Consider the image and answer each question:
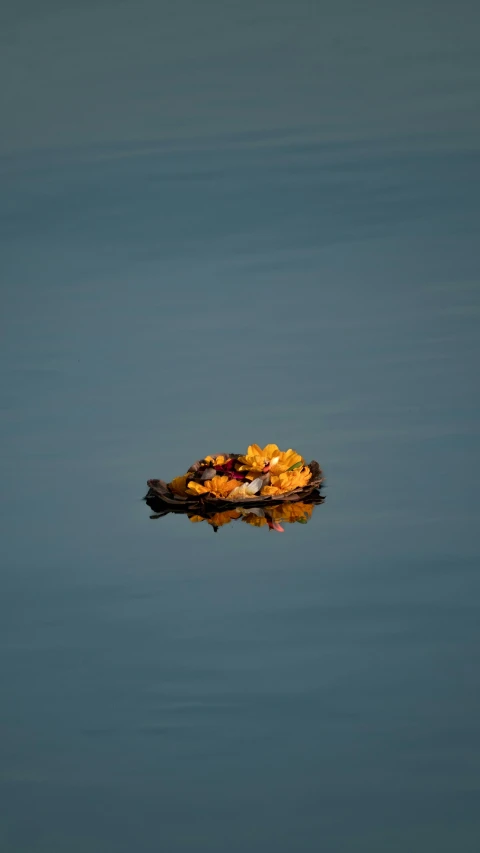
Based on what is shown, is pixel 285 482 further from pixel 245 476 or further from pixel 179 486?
pixel 179 486

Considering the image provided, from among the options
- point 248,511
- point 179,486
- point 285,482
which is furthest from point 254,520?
point 179,486

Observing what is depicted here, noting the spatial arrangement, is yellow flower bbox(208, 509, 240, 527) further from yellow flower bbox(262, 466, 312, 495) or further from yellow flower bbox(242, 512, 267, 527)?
yellow flower bbox(262, 466, 312, 495)

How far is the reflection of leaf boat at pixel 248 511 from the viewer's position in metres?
7.17

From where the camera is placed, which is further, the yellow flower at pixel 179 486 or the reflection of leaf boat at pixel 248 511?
the yellow flower at pixel 179 486

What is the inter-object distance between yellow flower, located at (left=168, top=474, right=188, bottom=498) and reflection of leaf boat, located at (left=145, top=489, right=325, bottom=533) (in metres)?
0.06

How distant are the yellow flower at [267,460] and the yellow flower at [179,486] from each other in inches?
8.6

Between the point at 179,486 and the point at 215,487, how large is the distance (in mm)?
161

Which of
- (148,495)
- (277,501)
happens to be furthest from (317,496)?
(148,495)

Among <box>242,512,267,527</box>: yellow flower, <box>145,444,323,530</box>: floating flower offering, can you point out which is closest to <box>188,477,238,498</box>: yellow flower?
<box>145,444,323,530</box>: floating flower offering

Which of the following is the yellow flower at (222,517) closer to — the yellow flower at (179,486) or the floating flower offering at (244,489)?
the floating flower offering at (244,489)

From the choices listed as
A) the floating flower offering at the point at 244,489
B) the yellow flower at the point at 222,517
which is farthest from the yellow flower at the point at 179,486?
the yellow flower at the point at 222,517

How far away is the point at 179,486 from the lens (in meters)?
7.37

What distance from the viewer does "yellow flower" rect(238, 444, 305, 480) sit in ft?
24.2

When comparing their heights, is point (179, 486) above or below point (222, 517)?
above
